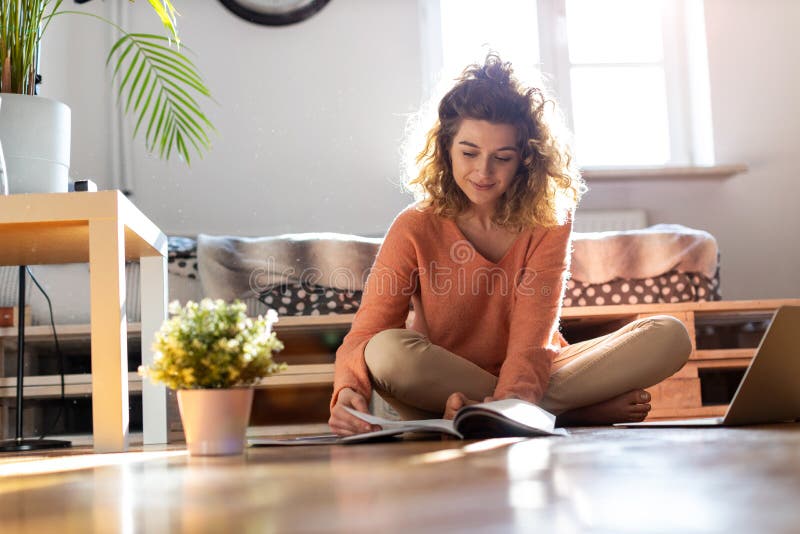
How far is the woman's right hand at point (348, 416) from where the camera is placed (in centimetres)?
145

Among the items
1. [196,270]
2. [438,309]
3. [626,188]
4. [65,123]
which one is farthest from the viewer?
[626,188]

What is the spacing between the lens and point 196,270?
2.70 metres

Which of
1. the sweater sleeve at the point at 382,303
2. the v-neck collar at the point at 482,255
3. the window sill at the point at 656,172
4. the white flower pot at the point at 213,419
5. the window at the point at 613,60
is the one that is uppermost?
the window at the point at 613,60

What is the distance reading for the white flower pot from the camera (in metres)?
1.10

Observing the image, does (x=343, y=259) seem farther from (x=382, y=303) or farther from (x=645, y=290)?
(x=382, y=303)

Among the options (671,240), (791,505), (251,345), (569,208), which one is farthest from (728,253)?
(791,505)

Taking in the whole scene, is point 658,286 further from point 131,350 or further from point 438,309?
point 131,350

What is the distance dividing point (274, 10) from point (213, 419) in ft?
8.50

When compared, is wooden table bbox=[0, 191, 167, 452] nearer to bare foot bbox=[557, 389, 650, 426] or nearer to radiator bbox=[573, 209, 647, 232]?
bare foot bbox=[557, 389, 650, 426]

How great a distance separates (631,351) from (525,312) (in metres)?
0.19

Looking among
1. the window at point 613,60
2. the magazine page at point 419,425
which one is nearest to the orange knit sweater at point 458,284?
the magazine page at point 419,425

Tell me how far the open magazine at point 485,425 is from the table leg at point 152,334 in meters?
0.45

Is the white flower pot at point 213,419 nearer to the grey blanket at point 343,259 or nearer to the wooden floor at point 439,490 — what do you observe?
the wooden floor at point 439,490

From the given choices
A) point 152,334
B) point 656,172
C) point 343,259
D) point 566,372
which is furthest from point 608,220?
point 152,334
